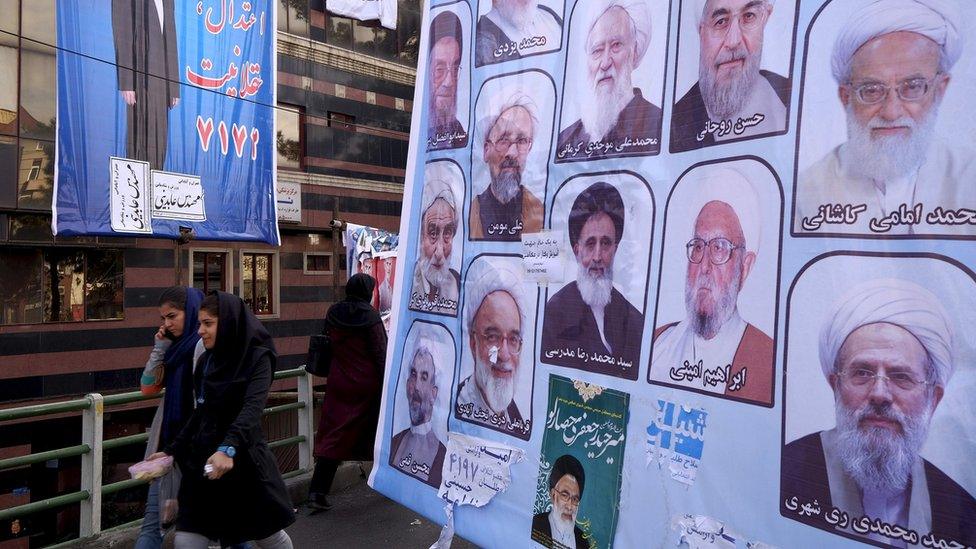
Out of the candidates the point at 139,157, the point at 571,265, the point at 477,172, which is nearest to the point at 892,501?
the point at 571,265

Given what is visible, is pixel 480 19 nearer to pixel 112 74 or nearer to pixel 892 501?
pixel 892 501

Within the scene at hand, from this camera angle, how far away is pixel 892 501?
1.95 metres

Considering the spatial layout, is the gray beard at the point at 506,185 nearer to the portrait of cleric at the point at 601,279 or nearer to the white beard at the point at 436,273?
the portrait of cleric at the point at 601,279

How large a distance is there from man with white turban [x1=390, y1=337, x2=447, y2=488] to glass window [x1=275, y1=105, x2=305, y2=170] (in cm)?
1272

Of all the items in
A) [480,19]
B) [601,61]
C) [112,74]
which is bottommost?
[601,61]

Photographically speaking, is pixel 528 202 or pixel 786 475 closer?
pixel 786 475

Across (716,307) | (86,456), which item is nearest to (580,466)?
(716,307)

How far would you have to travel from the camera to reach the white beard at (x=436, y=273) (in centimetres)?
360

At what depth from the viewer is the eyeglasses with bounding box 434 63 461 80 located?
369 centimetres

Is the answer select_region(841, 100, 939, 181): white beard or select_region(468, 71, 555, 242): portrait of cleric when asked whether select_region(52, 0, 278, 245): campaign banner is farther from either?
select_region(841, 100, 939, 181): white beard

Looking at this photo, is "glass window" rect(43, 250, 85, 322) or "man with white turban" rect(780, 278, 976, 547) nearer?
"man with white turban" rect(780, 278, 976, 547)

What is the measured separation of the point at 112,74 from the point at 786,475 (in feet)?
32.2

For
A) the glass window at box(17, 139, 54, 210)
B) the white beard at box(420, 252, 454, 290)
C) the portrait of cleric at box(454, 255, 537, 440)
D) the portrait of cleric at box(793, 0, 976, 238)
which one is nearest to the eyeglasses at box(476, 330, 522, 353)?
the portrait of cleric at box(454, 255, 537, 440)

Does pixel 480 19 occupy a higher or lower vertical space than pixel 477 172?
higher
